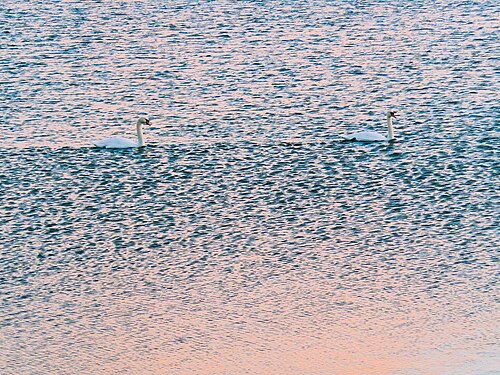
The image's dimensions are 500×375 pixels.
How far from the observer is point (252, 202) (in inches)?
854

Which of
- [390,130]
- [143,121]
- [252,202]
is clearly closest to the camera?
[252,202]

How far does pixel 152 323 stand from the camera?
16734 mm

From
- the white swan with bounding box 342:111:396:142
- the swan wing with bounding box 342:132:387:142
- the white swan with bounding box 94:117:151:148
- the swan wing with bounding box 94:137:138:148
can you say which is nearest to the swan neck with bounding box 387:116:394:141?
the white swan with bounding box 342:111:396:142

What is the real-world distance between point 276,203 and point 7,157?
21.1 ft

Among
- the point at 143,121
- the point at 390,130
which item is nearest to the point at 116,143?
the point at 143,121

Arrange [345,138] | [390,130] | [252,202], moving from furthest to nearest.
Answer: [390,130], [345,138], [252,202]

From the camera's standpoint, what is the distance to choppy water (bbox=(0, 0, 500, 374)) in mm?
16016

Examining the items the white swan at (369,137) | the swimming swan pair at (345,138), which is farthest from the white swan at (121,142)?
the white swan at (369,137)

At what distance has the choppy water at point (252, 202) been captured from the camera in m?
16.0

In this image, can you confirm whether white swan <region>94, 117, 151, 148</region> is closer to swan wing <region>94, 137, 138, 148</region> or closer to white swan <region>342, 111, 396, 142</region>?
swan wing <region>94, 137, 138, 148</region>

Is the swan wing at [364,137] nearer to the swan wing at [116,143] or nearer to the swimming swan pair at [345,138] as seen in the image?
the swimming swan pair at [345,138]

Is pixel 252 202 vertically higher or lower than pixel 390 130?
higher

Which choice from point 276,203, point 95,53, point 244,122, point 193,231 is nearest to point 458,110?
point 244,122

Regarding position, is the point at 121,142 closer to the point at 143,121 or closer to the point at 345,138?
the point at 143,121
